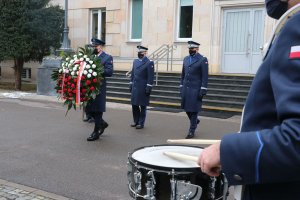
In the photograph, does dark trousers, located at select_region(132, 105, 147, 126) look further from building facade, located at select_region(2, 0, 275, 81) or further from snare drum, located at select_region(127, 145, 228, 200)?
snare drum, located at select_region(127, 145, 228, 200)

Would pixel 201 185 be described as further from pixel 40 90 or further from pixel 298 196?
pixel 40 90

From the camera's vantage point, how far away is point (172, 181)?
1995mm

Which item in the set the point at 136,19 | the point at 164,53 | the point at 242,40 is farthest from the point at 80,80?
the point at 136,19

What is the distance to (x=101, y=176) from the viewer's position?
5.65 meters

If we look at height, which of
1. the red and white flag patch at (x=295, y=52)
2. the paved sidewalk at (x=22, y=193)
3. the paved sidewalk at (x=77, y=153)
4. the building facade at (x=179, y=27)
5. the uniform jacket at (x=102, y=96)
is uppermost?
the building facade at (x=179, y=27)

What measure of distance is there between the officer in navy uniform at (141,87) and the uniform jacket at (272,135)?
8.15m

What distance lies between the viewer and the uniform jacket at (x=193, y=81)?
345 inches

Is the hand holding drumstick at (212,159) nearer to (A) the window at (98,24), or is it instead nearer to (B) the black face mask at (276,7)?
(B) the black face mask at (276,7)

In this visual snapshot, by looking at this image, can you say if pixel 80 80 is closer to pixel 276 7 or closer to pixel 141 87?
pixel 141 87

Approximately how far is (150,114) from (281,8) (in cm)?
1050

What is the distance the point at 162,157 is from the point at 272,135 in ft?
3.33

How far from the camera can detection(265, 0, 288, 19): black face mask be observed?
1437mm

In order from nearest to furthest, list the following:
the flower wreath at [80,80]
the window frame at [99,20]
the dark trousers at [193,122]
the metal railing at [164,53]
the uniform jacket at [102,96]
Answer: the flower wreath at [80,80] < the uniform jacket at [102,96] < the dark trousers at [193,122] < the metal railing at [164,53] < the window frame at [99,20]

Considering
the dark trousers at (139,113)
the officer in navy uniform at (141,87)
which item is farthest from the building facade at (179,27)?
the dark trousers at (139,113)
